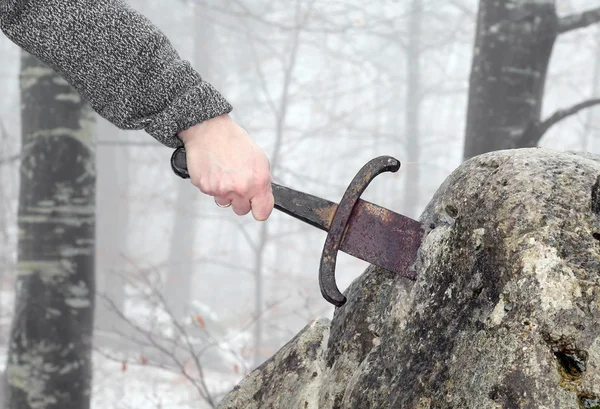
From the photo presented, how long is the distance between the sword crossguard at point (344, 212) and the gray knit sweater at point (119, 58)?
0.41 metres

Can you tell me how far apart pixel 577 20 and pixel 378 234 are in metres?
2.75

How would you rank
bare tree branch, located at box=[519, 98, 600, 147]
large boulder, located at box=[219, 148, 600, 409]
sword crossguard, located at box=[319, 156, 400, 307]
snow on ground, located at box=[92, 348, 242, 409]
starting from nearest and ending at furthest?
large boulder, located at box=[219, 148, 600, 409], sword crossguard, located at box=[319, 156, 400, 307], bare tree branch, located at box=[519, 98, 600, 147], snow on ground, located at box=[92, 348, 242, 409]

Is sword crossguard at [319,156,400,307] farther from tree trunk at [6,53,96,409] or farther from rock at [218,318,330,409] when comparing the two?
tree trunk at [6,53,96,409]

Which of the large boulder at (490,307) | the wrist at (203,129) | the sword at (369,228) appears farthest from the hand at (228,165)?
the large boulder at (490,307)

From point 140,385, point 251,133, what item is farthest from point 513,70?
point 251,133

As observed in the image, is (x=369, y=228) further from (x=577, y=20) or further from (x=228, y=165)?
(x=577, y=20)

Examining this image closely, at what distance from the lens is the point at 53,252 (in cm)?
339

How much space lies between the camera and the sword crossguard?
54.1 inches

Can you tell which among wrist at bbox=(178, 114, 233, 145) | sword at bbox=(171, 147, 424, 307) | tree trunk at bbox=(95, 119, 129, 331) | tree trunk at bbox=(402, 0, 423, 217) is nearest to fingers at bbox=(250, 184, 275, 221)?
sword at bbox=(171, 147, 424, 307)

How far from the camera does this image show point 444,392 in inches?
46.3

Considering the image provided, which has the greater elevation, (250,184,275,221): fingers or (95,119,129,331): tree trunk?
(250,184,275,221): fingers

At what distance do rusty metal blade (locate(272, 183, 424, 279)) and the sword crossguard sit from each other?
0.09ft

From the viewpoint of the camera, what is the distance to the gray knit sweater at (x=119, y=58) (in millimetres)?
1438

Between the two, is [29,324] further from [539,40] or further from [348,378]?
[539,40]
